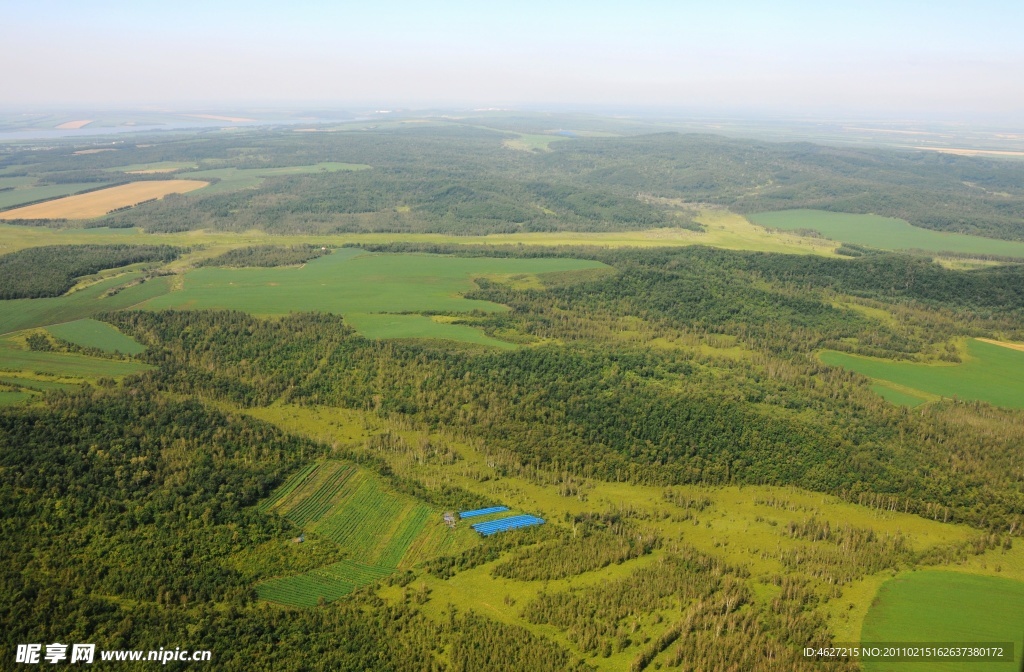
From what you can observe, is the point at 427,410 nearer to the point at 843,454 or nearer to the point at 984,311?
the point at 843,454

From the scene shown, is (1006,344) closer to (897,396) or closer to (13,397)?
(897,396)

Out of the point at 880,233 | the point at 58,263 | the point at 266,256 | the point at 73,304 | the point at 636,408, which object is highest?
the point at 880,233

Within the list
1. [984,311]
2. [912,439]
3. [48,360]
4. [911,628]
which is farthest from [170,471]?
[984,311]

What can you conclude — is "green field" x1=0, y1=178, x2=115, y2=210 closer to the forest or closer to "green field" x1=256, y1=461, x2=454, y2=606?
the forest

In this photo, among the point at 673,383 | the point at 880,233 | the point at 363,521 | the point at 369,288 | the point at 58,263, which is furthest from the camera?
the point at 880,233

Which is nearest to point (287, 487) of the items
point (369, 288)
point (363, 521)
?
point (363, 521)

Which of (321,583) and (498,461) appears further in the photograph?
(498,461)

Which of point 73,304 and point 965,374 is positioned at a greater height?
point 73,304

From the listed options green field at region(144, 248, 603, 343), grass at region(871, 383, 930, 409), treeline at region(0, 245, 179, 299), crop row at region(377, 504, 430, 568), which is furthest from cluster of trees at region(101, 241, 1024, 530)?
treeline at region(0, 245, 179, 299)
